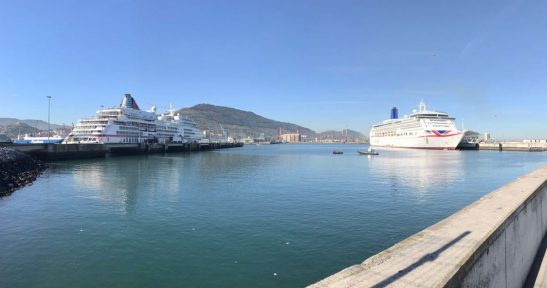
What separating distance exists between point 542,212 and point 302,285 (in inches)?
371

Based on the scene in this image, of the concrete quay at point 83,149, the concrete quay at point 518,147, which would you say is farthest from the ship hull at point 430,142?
the concrete quay at point 83,149

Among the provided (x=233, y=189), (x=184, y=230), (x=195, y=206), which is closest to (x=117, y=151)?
(x=233, y=189)

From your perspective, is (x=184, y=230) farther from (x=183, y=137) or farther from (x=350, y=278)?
(x=183, y=137)

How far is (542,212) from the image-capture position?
465 inches

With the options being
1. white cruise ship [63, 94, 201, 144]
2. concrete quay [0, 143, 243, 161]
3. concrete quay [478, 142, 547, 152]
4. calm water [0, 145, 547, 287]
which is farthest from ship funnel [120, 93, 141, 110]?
concrete quay [478, 142, 547, 152]

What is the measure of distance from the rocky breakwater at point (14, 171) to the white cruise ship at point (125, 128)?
4184 cm

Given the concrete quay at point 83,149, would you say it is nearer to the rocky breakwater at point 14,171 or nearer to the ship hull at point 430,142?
the rocky breakwater at point 14,171

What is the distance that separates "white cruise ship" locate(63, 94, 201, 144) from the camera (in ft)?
267

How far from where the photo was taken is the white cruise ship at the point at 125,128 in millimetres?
81438

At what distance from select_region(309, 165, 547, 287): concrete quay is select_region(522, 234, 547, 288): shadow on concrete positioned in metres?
0.03

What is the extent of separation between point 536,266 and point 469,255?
767 centimetres

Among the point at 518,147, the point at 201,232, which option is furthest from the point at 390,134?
the point at 201,232

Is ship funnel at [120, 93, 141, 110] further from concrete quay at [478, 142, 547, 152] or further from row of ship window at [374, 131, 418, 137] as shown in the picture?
concrete quay at [478, 142, 547, 152]

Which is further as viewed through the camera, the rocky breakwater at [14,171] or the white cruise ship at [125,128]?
the white cruise ship at [125,128]
